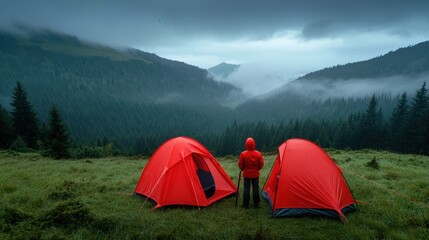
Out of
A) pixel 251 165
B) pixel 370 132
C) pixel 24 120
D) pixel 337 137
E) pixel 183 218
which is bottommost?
pixel 337 137

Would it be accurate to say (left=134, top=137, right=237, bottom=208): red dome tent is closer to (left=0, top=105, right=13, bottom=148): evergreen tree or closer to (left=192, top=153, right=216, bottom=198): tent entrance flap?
(left=192, top=153, right=216, bottom=198): tent entrance flap

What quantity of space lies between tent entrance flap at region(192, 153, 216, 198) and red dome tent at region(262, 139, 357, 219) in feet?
7.76

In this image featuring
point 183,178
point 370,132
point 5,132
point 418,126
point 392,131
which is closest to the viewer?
point 183,178

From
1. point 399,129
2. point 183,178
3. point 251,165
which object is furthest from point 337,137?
point 183,178

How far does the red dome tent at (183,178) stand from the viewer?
10.3 metres

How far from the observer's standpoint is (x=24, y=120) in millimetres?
45750

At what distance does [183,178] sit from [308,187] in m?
4.59

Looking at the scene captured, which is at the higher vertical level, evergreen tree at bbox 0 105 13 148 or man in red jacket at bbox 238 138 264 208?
man in red jacket at bbox 238 138 264 208

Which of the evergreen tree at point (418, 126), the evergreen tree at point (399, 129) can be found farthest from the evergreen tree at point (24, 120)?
the evergreen tree at point (399, 129)

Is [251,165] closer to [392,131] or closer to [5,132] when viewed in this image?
[5,132]

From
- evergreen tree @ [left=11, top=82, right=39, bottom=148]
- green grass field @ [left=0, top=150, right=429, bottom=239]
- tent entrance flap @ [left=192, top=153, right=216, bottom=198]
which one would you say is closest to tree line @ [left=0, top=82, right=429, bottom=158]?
evergreen tree @ [left=11, top=82, right=39, bottom=148]

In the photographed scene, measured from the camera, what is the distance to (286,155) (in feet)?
32.6

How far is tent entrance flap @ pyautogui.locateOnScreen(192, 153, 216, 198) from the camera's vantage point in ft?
35.8

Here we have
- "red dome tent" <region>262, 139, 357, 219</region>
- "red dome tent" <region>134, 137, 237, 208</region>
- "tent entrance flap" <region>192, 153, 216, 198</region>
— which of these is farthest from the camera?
"tent entrance flap" <region>192, 153, 216, 198</region>
